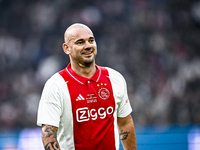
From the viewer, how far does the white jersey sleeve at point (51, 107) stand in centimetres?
199

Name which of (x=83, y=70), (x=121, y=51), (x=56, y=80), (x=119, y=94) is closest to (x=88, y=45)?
(x=83, y=70)

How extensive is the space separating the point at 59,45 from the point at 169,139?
3.84m

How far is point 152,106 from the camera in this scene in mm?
6004

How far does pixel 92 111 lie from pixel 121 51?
4.60 m

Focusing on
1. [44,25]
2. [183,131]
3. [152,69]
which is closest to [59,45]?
[44,25]

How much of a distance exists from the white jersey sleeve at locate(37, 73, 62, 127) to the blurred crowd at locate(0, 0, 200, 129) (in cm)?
407

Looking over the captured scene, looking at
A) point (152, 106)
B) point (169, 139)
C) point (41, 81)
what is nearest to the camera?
point (169, 139)

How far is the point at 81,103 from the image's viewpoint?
2076 mm

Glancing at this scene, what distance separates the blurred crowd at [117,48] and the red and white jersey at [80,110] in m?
3.84

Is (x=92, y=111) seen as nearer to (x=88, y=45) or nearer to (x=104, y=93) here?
(x=104, y=93)

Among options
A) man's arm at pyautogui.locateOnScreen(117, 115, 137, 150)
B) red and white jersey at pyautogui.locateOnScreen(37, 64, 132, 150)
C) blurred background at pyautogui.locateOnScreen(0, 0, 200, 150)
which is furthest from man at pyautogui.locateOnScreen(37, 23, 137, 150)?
blurred background at pyautogui.locateOnScreen(0, 0, 200, 150)

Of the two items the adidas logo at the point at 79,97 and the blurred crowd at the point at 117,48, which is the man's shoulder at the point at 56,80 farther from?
the blurred crowd at the point at 117,48

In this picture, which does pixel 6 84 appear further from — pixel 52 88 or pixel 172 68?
pixel 52 88

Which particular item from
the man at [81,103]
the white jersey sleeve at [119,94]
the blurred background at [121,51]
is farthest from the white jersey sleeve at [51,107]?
the blurred background at [121,51]
